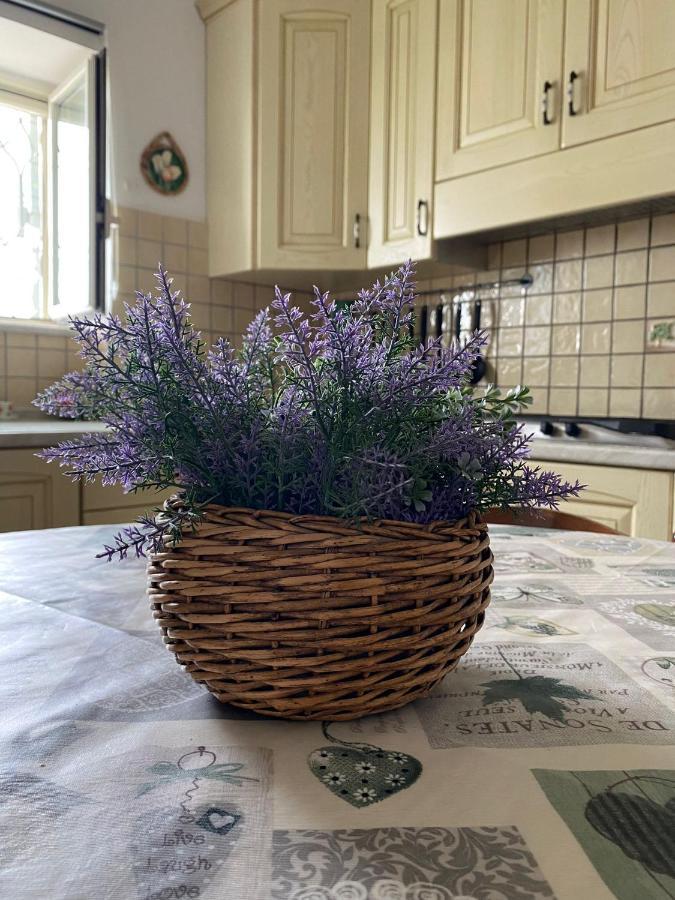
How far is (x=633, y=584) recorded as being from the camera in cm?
81

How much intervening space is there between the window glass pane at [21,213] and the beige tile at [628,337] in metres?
2.09

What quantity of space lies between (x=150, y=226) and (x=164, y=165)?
26 cm

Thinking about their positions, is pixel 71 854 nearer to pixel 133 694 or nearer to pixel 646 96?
pixel 133 694

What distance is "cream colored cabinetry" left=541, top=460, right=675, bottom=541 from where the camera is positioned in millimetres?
1737

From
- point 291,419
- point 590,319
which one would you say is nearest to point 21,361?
point 590,319

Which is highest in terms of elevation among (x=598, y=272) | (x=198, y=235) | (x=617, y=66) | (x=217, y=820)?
(x=617, y=66)

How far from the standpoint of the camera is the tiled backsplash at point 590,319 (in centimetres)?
223

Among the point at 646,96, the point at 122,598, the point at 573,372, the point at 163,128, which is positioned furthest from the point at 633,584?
the point at 163,128

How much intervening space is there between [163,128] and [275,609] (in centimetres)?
284

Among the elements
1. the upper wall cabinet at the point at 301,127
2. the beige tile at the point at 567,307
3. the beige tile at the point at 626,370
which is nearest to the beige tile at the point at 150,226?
the upper wall cabinet at the point at 301,127

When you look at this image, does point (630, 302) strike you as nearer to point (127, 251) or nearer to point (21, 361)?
point (127, 251)

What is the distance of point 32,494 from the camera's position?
2.01 meters

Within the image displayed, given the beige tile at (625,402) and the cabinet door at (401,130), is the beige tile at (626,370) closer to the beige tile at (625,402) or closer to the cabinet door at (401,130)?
the beige tile at (625,402)

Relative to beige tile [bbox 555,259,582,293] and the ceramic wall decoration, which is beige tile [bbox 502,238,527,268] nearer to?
beige tile [bbox 555,259,582,293]
